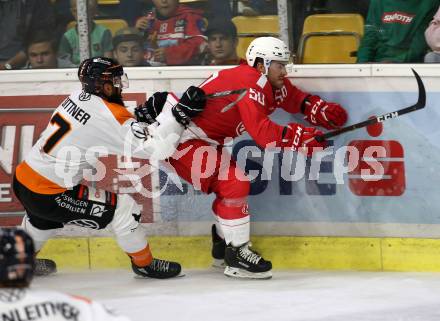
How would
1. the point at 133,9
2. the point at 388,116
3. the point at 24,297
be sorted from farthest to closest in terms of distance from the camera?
the point at 133,9 → the point at 388,116 → the point at 24,297

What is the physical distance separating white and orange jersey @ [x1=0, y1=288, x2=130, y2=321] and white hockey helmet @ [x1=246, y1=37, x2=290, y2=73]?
269cm

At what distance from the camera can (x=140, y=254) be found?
5.54m

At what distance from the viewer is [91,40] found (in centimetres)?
591

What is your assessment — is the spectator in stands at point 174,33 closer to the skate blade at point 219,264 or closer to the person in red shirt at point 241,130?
the person in red shirt at point 241,130

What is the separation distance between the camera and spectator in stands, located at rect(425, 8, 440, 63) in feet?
17.5

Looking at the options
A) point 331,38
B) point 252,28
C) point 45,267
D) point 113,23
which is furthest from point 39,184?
point 331,38

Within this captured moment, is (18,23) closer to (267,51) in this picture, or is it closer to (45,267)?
(45,267)

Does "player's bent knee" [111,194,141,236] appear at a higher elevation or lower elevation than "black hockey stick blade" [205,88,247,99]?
lower

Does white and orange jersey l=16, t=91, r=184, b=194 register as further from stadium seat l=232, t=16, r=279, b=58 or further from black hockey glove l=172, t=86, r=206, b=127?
stadium seat l=232, t=16, r=279, b=58

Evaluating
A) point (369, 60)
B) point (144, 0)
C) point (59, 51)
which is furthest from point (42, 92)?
point (369, 60)

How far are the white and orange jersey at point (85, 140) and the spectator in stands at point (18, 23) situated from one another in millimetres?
768

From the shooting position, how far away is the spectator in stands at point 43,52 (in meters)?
→ 5.95

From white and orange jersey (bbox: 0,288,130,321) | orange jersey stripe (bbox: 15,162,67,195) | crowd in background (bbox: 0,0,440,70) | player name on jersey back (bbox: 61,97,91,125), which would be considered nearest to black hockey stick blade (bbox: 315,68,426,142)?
crowd in background (bbox: 0,0,440,70)

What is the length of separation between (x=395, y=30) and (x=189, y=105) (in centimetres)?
103
